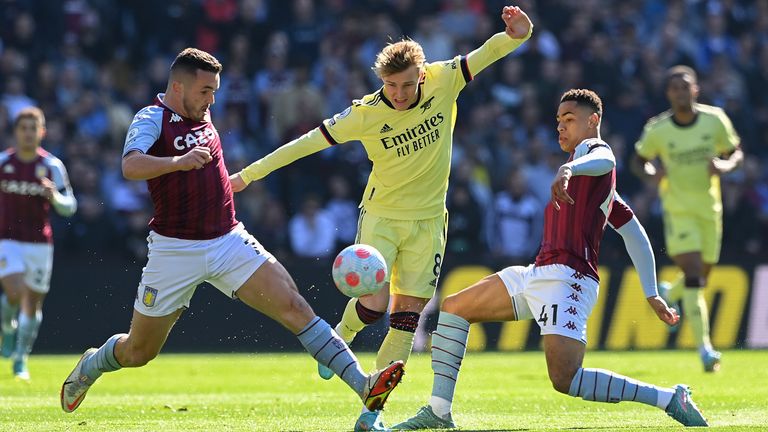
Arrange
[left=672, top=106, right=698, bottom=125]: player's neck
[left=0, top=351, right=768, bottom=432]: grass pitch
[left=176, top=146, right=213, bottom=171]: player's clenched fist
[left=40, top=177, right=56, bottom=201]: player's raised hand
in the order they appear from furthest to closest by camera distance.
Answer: [left=672, top=106, right=698, bottom=125]: player's neck → [left=40, top=177, right=56, bottom=201]: player's raised hand → [left=0, top=351, right=768, bottom=432]: grass pitch → [left=176, top=146, right=213, bottom=171]: player's clenched fist

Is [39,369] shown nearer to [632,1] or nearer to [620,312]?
[620,312]

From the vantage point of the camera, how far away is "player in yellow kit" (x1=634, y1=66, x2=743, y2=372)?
1426cm

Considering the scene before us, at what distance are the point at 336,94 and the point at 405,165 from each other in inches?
416

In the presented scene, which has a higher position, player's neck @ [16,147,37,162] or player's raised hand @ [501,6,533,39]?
player's raised hand @ [501,6,533,39]

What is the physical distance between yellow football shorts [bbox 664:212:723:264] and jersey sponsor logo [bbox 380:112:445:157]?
5616mm

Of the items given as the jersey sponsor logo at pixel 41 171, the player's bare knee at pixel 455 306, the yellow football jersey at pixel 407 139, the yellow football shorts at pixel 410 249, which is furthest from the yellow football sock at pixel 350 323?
the jersey sponsor logo at pixel 41 171

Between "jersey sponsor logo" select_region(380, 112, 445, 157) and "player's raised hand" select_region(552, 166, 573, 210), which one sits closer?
"player's raised hand" select_region(552, 166, 573, 210)

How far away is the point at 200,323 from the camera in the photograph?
16.9 meters

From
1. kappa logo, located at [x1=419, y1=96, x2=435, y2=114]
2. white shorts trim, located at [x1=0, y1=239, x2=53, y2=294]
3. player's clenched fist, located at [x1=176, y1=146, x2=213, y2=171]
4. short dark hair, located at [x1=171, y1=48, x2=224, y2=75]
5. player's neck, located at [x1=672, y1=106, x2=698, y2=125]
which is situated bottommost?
white shorts trim, located at [x1=0, y1=239, x2=53, y2=294]

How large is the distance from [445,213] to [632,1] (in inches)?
574

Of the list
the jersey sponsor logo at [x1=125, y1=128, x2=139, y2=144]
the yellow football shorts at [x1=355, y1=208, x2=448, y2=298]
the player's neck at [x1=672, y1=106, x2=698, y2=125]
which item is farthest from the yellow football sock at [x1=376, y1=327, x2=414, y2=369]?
the player's neck at [x1=672, y1=106, x2=698, y2=125]

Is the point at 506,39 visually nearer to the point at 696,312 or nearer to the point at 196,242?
the point at 196,242

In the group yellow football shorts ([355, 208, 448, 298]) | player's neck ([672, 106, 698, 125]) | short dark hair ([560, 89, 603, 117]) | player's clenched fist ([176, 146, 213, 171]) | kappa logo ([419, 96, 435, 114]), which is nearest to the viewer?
player's clenched fist ([176, 146, 213, 171])

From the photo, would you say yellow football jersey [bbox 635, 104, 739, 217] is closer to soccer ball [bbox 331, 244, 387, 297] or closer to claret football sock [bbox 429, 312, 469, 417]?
claret football sock [bbox 429, 312, 469, 417]
